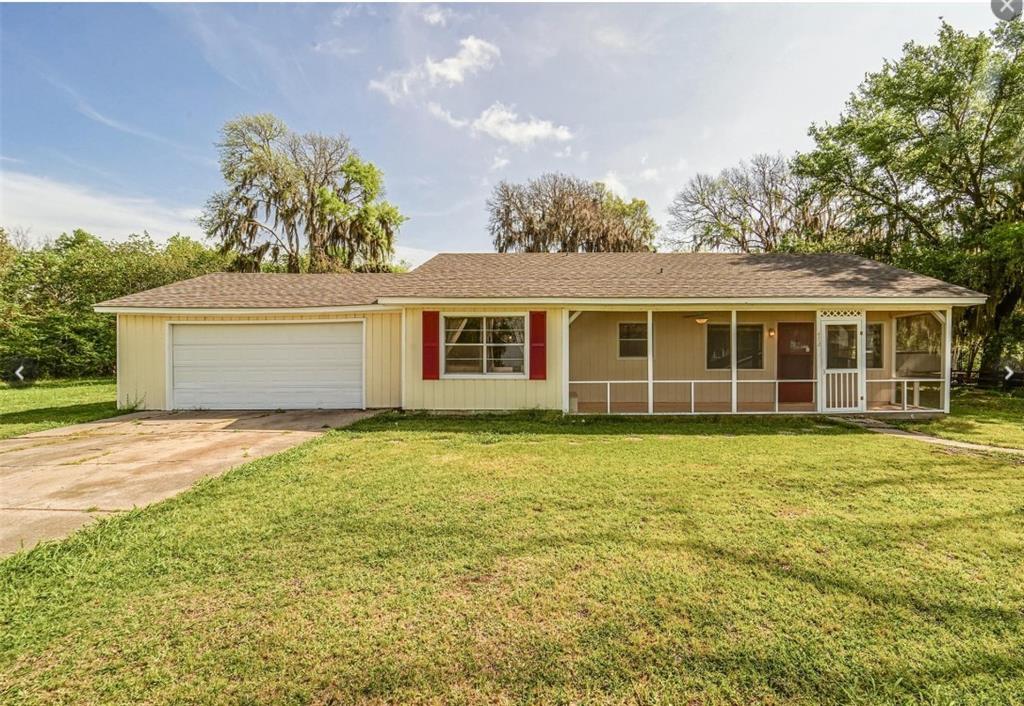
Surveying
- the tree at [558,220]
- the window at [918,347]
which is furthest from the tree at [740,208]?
the window at [918,347]

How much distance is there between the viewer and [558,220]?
2825 centimetres

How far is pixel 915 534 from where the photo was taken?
3.51 meters

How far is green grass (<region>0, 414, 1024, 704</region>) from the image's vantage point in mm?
2037

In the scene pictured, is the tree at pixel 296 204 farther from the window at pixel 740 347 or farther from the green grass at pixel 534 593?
the green grass at pixel 534 593

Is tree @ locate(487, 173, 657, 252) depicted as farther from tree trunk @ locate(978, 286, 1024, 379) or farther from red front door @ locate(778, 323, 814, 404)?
red front door @ locate(778, 323, 814, 404)


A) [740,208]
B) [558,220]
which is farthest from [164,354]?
[740,208]

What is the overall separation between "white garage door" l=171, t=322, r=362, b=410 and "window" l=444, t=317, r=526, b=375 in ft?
7.75

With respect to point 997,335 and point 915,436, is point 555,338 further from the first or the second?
point 997,335

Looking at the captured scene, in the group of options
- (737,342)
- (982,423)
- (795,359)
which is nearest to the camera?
(982,423)

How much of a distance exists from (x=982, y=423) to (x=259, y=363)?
1503cm

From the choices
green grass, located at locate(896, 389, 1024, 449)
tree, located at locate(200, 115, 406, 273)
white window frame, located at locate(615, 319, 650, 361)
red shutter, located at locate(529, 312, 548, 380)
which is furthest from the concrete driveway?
tree, located at locate(200, 115, 406, 273)

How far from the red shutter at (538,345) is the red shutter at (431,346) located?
196 cm

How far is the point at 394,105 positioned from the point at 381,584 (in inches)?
558

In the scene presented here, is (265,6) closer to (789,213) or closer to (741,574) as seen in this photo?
(741,574)
